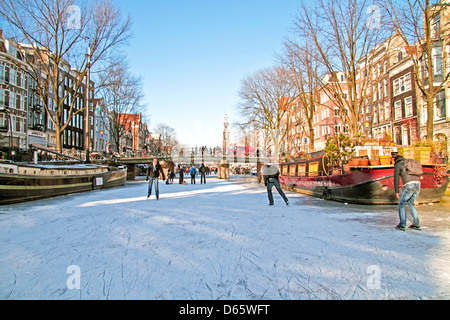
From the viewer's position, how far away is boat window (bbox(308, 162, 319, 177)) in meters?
14.9

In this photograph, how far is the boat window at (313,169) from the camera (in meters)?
14.9

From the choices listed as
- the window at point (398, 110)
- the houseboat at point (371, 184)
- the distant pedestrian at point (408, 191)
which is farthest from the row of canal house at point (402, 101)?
the distant pedestrian at point (408, 191)

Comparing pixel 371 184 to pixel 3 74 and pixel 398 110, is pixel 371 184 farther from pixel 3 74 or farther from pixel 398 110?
pixel 3 74

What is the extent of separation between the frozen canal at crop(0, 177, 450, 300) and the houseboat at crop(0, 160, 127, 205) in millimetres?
4391

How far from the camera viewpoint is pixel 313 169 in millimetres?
15555

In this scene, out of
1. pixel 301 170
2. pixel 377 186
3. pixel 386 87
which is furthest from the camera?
pixel 386 87

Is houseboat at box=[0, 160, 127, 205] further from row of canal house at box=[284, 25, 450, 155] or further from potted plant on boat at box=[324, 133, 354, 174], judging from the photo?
row of canal house at box=[284, 25, 450, 155]

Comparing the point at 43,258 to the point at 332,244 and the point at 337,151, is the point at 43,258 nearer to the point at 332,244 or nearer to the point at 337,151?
the point at 332,244

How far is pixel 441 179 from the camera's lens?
10.6m

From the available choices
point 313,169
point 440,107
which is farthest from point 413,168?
point 440,107

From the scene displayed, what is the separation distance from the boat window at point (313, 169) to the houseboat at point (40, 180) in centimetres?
1230

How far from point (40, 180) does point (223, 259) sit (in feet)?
36.7

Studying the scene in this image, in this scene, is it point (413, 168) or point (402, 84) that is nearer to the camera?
point (413, 168)

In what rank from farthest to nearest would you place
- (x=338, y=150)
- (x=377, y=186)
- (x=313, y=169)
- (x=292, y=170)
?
1. (x=292, y=170)
2. (x=313, y=169)
3. (x=338, y=150)
4. (x=377, y=186)
